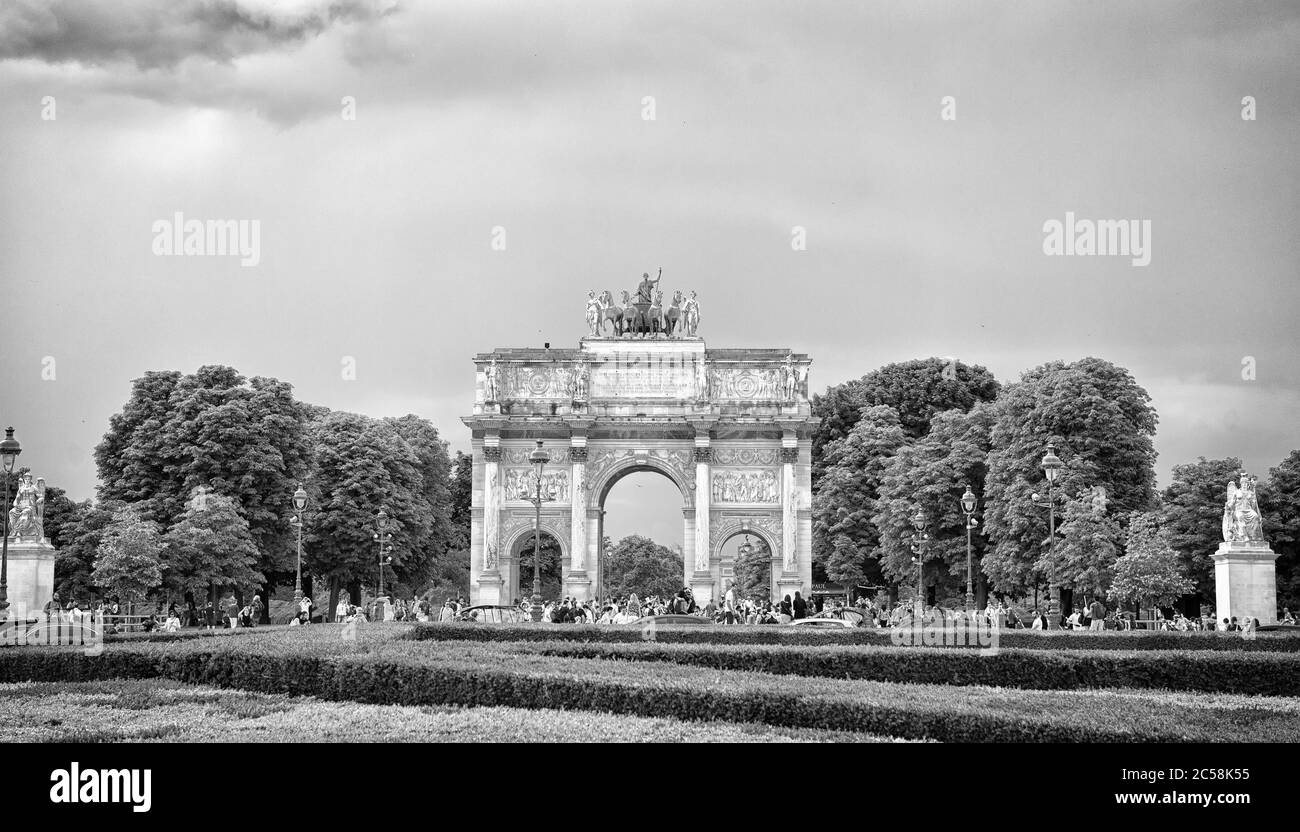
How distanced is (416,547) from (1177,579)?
133 ft

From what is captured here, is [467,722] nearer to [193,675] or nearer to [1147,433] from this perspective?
[193,675]

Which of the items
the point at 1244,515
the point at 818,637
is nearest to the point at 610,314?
the point at 1244,515

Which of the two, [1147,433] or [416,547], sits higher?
[1147,433]

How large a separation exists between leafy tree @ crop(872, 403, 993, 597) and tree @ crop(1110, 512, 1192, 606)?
14.8 meters

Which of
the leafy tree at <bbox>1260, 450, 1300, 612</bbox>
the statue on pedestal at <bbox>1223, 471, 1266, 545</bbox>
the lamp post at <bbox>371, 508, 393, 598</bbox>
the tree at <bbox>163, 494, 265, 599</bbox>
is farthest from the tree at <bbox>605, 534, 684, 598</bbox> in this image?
the statue on pedestal at <bbox>1223, 471, 1266, 545</bbox>

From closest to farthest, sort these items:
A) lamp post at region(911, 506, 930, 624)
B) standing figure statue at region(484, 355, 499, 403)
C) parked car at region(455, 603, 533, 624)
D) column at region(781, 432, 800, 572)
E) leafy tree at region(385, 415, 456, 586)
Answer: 1. parked car at region(455, 603, 533, 624)
2. lamp post at region(911, 506, 930, 624)
3. column at region(781, 432, 800, 572)
4. standing figure statue at region(484, 355, 499, 403)
5. leafy tree at region(385, 415, 456, 586)

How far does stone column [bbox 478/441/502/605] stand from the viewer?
207ft

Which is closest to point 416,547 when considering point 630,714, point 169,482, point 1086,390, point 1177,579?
point 169,482

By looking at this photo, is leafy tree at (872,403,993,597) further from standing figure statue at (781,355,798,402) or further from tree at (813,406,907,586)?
standing figure statue at (781,355,798,402)

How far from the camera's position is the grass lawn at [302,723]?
14492mm

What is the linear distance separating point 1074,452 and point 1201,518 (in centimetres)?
541

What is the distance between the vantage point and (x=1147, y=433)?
55.4 metres

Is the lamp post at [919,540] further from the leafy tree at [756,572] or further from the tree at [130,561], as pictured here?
the tree at [130,561]

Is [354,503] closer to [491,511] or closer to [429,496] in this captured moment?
[491,511]
